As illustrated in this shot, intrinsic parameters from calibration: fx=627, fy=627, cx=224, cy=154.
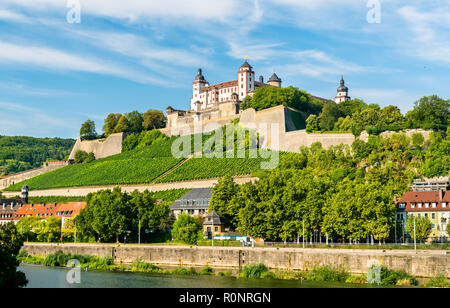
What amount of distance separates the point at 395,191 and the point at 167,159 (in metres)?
51.0

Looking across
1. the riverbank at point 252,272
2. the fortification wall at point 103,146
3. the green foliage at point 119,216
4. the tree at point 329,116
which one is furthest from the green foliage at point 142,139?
the riverbank at point 252,272

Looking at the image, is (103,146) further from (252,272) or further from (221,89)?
(252,272)

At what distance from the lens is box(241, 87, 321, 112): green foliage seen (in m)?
111

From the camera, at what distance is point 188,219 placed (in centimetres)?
6875

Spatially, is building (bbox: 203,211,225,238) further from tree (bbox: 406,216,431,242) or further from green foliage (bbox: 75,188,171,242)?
tree (bbox: 406,216,431,242)

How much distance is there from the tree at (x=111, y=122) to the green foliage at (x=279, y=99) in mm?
35251

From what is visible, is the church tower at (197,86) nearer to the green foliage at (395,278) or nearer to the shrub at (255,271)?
the shrub at (255,271)

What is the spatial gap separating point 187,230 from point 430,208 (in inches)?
978

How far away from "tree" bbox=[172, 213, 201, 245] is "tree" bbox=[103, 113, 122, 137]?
72.1 metres

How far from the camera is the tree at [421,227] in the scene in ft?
190

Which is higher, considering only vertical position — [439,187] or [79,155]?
[79,155]

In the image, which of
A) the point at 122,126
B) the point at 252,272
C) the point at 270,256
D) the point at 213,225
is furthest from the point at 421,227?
the point at 122,126
